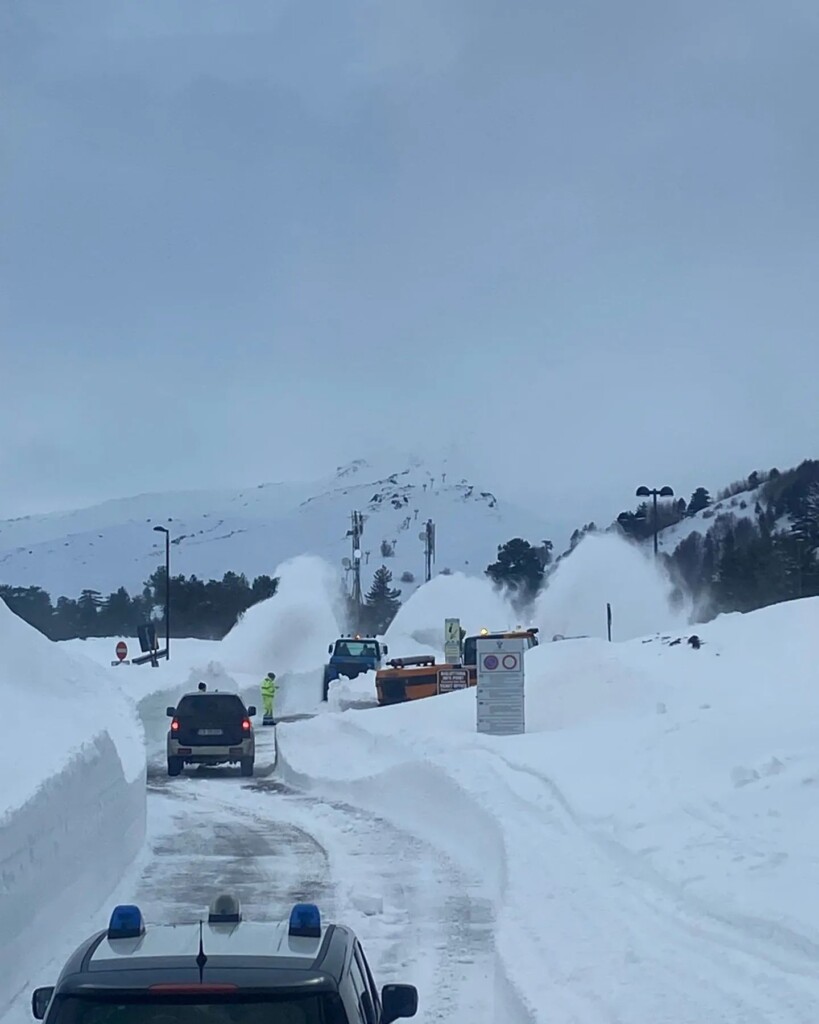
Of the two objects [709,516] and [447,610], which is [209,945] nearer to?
[447,610]

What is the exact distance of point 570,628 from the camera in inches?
2894

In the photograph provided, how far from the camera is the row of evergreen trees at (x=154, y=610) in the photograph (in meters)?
113

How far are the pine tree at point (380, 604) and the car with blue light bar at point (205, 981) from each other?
417ft

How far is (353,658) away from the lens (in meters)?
51.4

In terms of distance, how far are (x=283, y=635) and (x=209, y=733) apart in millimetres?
48979

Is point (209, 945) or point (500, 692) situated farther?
point (500, 692)

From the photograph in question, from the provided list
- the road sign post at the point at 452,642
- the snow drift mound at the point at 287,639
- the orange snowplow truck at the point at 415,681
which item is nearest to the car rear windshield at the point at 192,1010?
the orange snowplow truck at the point at 415,681

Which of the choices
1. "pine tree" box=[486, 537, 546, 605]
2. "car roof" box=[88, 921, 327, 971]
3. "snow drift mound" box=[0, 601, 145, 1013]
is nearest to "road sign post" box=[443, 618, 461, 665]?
"snow drift mound" box=[0, 601, 145, 1013]

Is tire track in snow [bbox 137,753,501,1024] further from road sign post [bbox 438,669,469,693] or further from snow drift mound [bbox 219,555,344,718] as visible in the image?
snow drift mound [bbox 219,555,344,718]

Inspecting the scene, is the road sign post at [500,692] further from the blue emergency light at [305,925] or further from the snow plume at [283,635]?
the snow plume at [283,635]

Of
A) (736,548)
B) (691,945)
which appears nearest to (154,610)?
(736,548)

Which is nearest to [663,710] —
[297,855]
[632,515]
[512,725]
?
[512,725]

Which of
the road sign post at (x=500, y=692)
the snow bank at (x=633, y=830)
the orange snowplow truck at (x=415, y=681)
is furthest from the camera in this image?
the orange snowplow truck at (x=415, y=681)

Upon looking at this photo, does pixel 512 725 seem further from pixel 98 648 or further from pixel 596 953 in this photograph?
pixel 98 648
